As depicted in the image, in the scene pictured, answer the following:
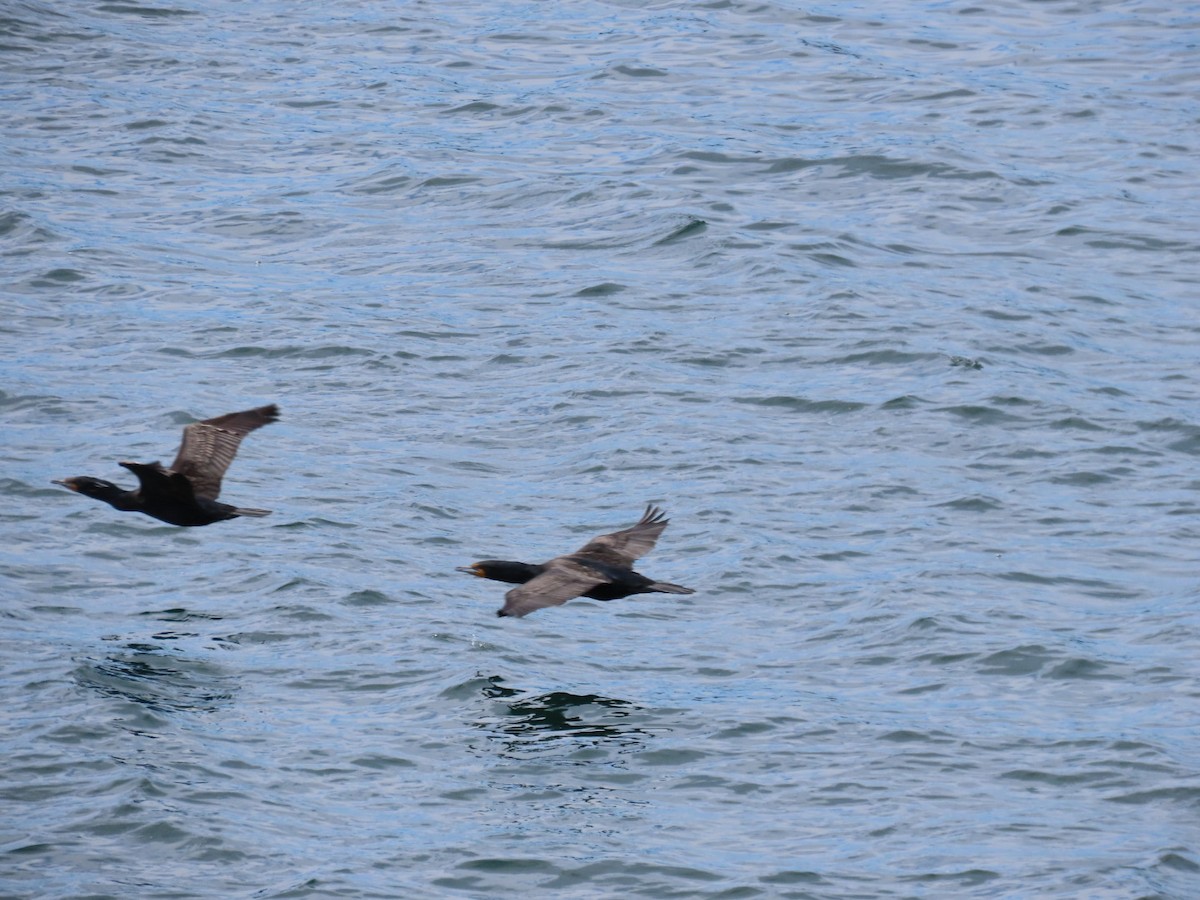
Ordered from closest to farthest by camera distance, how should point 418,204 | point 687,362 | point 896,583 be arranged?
point 896,583 → point 687,362 → point 418,204

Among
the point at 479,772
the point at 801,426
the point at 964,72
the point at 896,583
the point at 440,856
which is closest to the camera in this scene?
the point at 440,856

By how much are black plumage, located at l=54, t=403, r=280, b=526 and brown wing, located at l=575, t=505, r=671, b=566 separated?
2233 mm

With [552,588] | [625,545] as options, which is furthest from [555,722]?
[625,545]

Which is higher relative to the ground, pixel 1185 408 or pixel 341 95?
pixel 341 95

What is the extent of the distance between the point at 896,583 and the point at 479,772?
12.8ft

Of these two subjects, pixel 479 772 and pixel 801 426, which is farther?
pixel 801 426

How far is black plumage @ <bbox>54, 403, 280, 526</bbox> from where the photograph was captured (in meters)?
12.2

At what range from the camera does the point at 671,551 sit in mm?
13594

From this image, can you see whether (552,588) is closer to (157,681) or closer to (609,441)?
(157,681)

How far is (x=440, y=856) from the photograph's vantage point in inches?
376

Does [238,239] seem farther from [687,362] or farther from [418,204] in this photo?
[687,362]

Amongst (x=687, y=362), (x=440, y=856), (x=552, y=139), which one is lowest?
(x=440, y=856)

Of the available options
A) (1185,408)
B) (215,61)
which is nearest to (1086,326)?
(1185,408)

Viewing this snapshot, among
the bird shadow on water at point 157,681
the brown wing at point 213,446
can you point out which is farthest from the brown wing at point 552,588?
the brown wing at point 213,446
